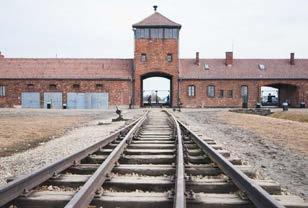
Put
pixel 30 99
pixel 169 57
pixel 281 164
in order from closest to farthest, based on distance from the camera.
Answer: pixel 281 164 < pixel 30 99 < pixel 169 57

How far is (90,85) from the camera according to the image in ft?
157

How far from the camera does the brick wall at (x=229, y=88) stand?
158 feet

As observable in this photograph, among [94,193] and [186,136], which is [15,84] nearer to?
[186,136]

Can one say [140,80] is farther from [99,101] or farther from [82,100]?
[82,100]

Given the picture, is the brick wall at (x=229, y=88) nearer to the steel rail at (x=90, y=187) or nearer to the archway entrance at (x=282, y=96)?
the archway entrance at (x=282, y=96)

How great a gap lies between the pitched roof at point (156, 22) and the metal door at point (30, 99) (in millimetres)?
14298

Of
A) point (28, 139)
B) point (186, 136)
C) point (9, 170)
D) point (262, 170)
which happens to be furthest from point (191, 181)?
point (28, 139)

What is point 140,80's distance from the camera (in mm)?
48281

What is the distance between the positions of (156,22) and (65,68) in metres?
12.3

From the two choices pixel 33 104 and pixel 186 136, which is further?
pixel 33 104

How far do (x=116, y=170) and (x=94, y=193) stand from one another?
59.1 inches

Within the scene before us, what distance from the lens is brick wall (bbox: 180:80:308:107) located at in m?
48.1

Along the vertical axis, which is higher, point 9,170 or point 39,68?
point 39,68

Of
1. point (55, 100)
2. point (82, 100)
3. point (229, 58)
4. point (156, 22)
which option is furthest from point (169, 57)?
point (55, 100)
